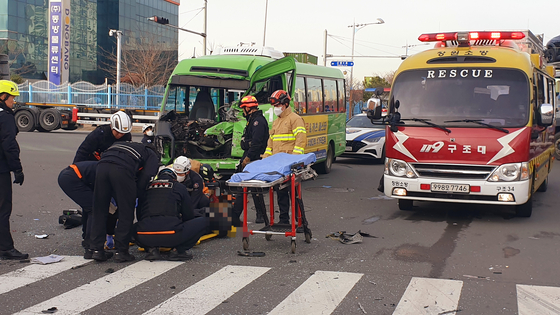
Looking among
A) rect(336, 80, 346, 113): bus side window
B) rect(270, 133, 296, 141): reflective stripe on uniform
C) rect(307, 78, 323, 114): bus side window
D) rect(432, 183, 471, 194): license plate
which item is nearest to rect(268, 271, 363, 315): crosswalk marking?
rect(270, 133, 296, 141): reflective stripe on uniform

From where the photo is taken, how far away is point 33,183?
1249 cm

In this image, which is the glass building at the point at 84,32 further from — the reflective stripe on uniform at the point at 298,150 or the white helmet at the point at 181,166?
the white helmet at the point at 181,166

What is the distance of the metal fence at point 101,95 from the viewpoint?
31.0m

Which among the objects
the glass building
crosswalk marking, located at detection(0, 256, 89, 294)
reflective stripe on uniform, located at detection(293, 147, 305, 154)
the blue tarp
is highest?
the glass building

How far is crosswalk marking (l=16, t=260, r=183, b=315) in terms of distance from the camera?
4965 mm

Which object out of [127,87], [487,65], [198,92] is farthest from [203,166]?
[127,87]

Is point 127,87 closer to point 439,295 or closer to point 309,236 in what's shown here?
point 309,236

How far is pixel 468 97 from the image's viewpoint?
8.82m

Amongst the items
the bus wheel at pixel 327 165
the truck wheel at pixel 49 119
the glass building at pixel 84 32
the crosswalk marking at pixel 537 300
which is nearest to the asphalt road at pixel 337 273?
the crosswalk marking at pixel 537 300

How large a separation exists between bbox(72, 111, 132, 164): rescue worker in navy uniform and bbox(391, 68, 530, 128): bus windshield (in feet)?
14.3

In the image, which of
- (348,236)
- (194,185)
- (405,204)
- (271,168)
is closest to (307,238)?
(348,236)

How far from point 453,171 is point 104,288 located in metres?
5.25

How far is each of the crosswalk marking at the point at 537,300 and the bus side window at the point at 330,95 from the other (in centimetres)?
975

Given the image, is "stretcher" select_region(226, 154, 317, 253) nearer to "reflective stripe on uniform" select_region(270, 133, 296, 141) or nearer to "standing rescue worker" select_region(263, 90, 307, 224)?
"standing rescue worker" select_region(263, 90, 307, 224)
